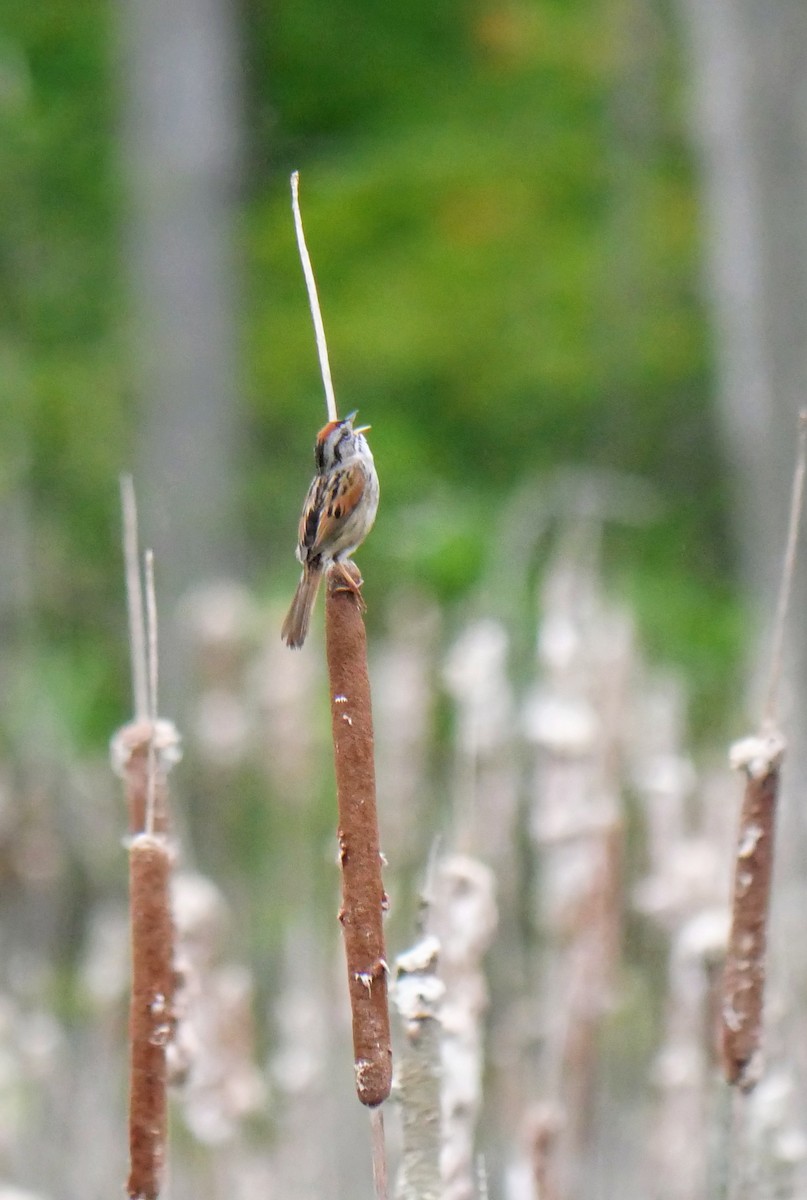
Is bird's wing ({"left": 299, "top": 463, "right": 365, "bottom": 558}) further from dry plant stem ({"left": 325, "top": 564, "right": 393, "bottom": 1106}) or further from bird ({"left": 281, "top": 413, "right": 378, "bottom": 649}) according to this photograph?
dry plant stem ({"left": 325, "top": 564, "right": 393, "bottom": 1106})

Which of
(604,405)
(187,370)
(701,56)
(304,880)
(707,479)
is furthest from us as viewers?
(707,479)

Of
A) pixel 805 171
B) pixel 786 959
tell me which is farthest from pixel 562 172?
pixel 786 959

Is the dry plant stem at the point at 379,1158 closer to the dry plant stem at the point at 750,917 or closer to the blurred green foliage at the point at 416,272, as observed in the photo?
the dry plant stem at the point at 750,917

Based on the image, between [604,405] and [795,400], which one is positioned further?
[604,405]

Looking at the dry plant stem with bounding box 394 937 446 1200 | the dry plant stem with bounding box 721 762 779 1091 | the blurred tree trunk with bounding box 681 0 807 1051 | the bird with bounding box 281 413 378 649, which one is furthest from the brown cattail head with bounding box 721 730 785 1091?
the blurred tree trunk with bounding box 681 0 807 1051

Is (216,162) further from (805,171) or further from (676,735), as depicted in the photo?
(676,735)

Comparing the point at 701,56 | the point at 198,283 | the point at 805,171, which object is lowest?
the point at 805,171
